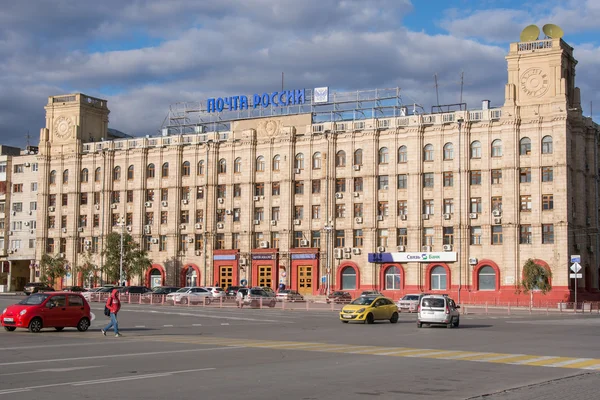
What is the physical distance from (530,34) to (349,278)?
28.1 meters

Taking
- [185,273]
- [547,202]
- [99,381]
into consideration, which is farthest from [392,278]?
[99,381]

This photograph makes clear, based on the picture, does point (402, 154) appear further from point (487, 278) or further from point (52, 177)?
point (52, 177)

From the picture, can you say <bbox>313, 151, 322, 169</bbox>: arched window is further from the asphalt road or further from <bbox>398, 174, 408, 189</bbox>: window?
the asphalt road

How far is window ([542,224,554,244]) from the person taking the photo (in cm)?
6838

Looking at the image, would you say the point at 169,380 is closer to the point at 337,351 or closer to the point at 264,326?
the point at 337,351

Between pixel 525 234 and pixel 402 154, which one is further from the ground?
pixel 402 154

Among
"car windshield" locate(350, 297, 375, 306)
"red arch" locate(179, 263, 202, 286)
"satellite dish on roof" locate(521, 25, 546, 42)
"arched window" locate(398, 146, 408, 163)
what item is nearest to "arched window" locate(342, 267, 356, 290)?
"arched window" locate(398, 146, 408, 163)

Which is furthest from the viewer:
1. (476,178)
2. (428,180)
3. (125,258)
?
(125,258)

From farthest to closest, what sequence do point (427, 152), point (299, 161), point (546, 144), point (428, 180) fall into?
point (299, 161) < point (427, 152) < point (428, 180) < point (546, 144)

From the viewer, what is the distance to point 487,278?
70438mm

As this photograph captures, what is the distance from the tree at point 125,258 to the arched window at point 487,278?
34636mm

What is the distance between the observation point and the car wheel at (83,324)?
31.3m

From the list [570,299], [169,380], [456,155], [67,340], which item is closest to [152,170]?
[456,155]

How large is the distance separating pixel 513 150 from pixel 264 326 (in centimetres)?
4008
